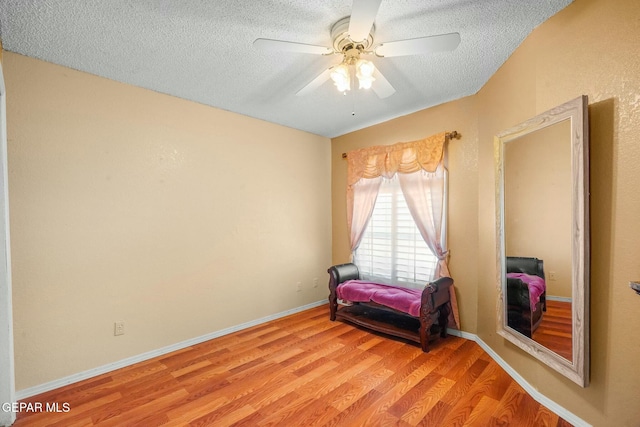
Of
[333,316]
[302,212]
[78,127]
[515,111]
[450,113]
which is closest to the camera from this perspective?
[515,111]

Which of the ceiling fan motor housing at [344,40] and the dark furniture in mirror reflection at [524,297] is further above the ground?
the ceiling fan motor housing at [344,40]

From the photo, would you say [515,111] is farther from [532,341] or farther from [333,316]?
[333,316]

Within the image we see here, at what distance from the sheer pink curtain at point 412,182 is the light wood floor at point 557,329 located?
1101mm

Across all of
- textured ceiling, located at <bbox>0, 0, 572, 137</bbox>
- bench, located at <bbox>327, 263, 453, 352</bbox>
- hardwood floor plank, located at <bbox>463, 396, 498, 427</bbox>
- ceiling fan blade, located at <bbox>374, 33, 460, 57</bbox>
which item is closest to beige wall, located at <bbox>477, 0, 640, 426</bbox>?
textured ceiling, located at <bbox>0, 0, 572, 137</bbox>

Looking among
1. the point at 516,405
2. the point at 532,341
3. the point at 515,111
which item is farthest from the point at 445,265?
the point at 515,111

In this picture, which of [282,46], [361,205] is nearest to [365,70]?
[282,46]

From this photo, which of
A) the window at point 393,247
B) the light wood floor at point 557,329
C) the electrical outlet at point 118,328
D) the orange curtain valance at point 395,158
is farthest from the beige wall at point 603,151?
the electrical outlet at point 118,328

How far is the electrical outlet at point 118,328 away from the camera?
7.93 feet

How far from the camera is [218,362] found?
8.24 ft

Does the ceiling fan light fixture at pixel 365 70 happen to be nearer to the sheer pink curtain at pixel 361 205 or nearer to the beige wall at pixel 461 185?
the beige wall at pixel 461 185

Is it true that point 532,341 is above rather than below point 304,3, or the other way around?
below

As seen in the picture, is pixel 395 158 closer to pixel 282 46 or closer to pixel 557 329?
pixel 282 46

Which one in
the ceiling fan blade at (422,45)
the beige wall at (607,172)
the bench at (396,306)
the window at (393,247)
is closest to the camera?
the beige wall at (607,172)

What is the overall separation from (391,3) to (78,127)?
2627 millimetres
